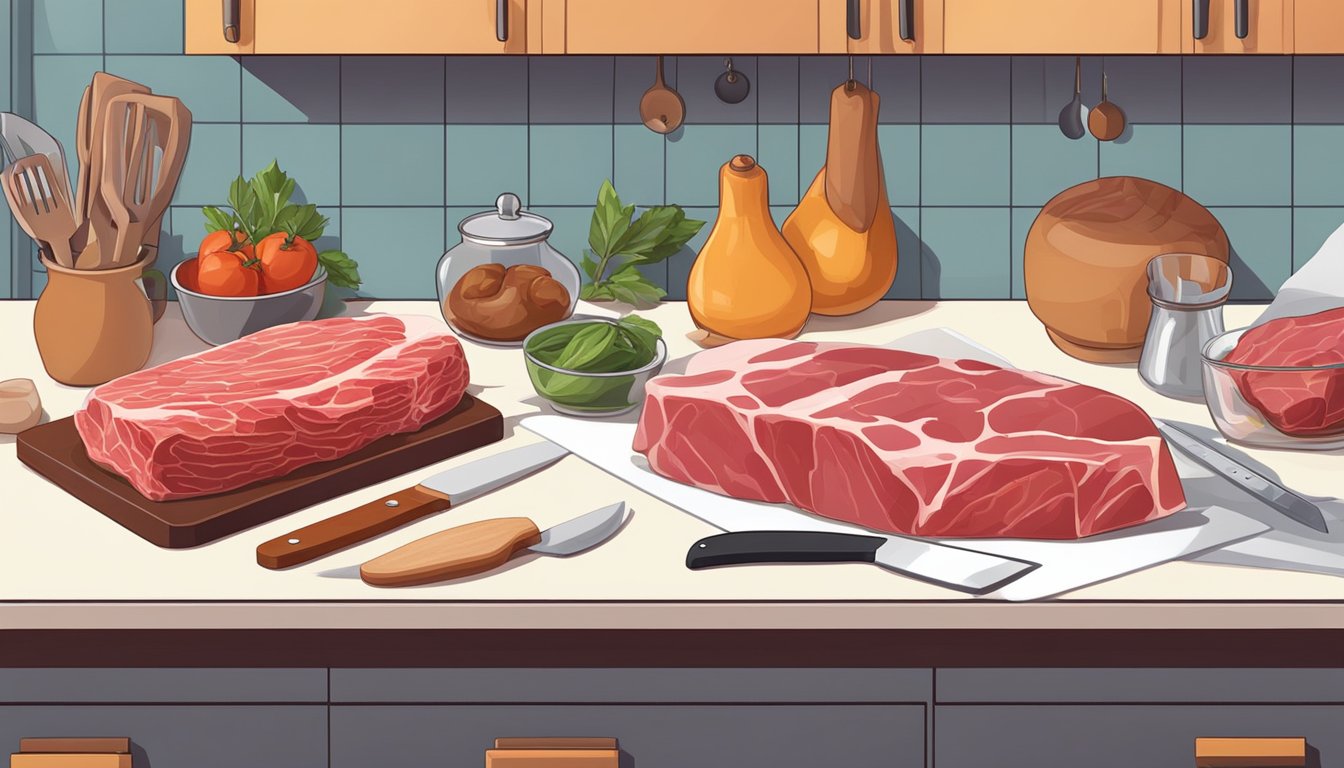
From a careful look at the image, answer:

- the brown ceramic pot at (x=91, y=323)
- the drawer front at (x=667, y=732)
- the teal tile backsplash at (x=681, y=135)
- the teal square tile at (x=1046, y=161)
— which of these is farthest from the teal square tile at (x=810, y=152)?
the drawer front at (x=667, y=732)

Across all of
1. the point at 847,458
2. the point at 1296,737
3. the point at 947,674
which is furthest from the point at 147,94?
the point at 1296,737

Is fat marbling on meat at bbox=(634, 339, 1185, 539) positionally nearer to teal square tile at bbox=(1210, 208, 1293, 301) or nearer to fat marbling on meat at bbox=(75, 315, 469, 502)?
fat marbling on meat at bbox=(75, 315, 469, 502)

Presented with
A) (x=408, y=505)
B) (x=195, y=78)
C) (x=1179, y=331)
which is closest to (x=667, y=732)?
(x=408, y=505)

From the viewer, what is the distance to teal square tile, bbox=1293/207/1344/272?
2.33 m

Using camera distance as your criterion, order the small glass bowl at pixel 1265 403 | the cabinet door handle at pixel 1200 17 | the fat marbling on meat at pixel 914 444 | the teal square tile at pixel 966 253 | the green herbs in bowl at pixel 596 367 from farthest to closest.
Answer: the teal square tile at pixel 966 253
the cabinet door handle at pixel 1200 17
the green herbs in bowl at pixel 596 367
the small glass bowl at pixel 1265 403
the fat marbling on meat at pixel 914 444

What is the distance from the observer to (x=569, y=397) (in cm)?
177

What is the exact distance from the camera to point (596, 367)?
1.76 metres

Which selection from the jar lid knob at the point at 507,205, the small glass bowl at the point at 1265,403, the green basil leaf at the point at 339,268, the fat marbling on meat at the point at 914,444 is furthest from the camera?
the green basil leaf at the point at 339,268

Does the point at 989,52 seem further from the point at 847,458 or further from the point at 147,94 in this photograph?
the point at 147,94

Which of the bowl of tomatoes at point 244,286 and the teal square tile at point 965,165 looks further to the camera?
the teal square tile at point 965,165

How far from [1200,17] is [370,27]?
1102 mm

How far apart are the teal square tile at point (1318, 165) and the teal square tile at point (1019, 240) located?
412 mm

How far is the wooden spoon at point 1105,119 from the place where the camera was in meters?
2.28

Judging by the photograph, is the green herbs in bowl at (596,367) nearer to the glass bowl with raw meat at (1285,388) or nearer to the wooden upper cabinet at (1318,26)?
the glass bowl with raw meat at (1285,388)
